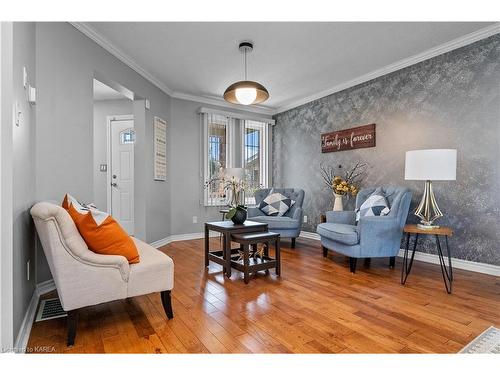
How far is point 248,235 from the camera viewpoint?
301 cm

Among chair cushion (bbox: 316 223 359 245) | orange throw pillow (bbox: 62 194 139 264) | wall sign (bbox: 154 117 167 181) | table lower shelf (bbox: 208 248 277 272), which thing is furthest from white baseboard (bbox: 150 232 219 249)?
orange throw pillow (bbox: 62 194 139 264)

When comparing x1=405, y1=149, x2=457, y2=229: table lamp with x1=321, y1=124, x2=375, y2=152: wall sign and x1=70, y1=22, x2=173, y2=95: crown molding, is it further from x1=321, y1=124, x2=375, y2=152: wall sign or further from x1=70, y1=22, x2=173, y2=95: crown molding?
x1=70, y1=22, x2=173, y2=95: crown molding

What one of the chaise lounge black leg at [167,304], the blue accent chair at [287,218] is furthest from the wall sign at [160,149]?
the chaise lounge black leg at [167,304]

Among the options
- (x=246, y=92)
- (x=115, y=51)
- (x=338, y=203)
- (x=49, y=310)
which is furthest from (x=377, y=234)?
(x=115, y=51)

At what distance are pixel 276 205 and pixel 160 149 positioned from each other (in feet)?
6.68

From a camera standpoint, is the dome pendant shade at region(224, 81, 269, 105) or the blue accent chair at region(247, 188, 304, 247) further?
the blue accent chair at region(247, 188, 304, 247)

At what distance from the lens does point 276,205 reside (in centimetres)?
462

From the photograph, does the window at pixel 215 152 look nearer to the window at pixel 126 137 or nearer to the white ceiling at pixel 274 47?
the white ceiling at pixel 274 47

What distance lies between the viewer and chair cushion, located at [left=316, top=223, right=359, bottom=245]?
3115mm

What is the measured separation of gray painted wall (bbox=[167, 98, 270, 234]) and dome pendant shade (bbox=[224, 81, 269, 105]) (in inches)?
78.4

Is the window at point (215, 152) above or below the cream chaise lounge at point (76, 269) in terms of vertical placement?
above

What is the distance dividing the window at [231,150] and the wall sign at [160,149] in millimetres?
770

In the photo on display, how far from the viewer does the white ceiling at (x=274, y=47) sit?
2.95m

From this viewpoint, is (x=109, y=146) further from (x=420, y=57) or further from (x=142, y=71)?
(x=420, y=57)
